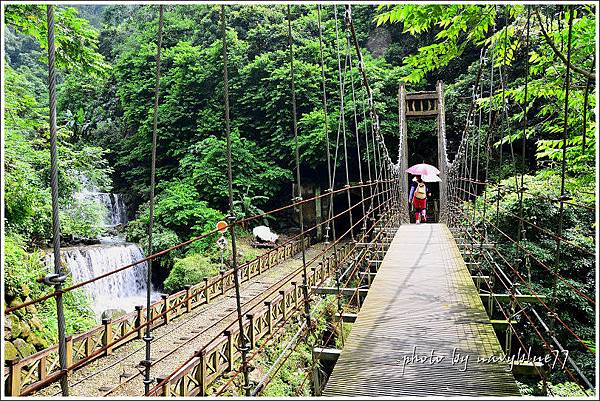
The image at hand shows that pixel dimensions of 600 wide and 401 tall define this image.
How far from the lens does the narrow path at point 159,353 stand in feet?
13.4

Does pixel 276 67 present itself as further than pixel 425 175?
Yes

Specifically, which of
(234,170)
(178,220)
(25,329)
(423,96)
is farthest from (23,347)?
(423,96)

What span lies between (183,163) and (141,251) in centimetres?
247

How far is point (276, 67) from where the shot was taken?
10.8 meters

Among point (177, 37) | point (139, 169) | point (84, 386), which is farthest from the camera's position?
point (177, 37)

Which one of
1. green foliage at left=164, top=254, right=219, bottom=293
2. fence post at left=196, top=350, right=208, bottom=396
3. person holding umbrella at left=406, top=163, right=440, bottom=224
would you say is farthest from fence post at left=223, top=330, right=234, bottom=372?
green foliage at left=164, top=254, right=219, bottom=293

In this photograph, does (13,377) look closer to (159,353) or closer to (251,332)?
(159,353)

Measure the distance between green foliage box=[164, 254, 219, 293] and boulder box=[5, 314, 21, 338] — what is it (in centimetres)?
352

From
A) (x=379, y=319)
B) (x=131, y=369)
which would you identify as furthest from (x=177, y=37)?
(x=379, y=319)

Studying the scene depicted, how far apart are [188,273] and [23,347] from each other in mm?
3691

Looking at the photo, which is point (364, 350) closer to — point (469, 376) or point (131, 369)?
point (469, 376)

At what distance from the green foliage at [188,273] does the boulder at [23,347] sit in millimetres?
3459

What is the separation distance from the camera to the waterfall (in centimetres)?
744

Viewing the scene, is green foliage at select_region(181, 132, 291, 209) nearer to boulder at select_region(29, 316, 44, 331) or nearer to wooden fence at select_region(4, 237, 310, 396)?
wooden fence at select_region(4, 237, 310, 396)
